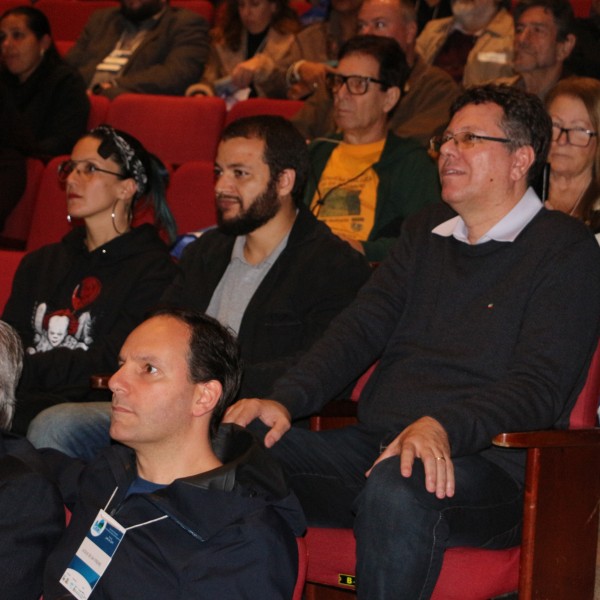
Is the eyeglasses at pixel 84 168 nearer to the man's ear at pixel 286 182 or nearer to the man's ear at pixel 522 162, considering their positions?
the man's ear at pixel 286 182

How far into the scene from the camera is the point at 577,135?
298 cm

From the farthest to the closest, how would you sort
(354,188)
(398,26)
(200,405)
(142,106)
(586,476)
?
(142,106) < (398,26) < (354,188) < (586,476) < (200,405)

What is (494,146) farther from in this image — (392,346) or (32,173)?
(32,173)

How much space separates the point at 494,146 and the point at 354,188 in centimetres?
109

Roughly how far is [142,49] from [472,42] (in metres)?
1.82

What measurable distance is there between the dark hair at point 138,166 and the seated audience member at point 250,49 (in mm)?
1821

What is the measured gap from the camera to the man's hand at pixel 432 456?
2.02 m

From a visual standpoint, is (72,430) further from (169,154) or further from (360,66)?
(169,154)

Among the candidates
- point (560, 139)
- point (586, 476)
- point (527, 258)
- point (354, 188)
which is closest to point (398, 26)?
point (354, 188)

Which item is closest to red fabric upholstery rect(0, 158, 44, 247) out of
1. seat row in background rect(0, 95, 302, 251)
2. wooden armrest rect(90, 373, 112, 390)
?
seat row in background rect(0, 95, 302, 251)

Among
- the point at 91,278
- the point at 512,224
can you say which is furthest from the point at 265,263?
the point at 512,224

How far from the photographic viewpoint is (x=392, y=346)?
2.54 m

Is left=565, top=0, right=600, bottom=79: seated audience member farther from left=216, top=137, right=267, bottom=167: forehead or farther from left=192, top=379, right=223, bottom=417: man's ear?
left=192, top=379, right=223, bottom=417: man's ear

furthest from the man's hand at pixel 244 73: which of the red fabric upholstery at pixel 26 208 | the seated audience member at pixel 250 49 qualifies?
the red fabric upholstery at pixel 26 208
